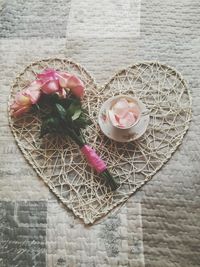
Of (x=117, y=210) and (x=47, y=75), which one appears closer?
(x=117, y=210)

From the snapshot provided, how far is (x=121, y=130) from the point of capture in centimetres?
94

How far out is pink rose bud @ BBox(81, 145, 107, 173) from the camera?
0.91 m

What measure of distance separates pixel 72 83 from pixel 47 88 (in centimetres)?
7

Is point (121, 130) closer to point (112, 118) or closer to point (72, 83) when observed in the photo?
point (112, 118)

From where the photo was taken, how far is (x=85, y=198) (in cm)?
91

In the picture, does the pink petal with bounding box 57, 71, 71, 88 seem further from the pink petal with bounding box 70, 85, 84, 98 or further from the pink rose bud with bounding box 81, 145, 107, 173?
the pink rose bud with bounding box 81, 145, 107, 173

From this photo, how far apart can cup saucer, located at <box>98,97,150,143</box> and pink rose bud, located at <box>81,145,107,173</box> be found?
6cm

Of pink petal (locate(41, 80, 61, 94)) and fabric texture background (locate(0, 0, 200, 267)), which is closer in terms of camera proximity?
fabric texture background (locate(0, 0, 200, 267))

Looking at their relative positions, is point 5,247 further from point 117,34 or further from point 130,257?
point 117,34

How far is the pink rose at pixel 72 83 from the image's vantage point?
0.99 metres

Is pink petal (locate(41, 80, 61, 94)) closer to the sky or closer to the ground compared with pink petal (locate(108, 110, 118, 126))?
closer to the sky

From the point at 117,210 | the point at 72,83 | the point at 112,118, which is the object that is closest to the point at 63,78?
the point at 72,83

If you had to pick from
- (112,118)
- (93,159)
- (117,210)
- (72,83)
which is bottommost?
(117,210)

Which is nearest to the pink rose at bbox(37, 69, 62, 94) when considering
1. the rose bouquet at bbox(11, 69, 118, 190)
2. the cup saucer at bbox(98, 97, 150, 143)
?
the rose bouquet at bbox(11, 69, 118, 190)
